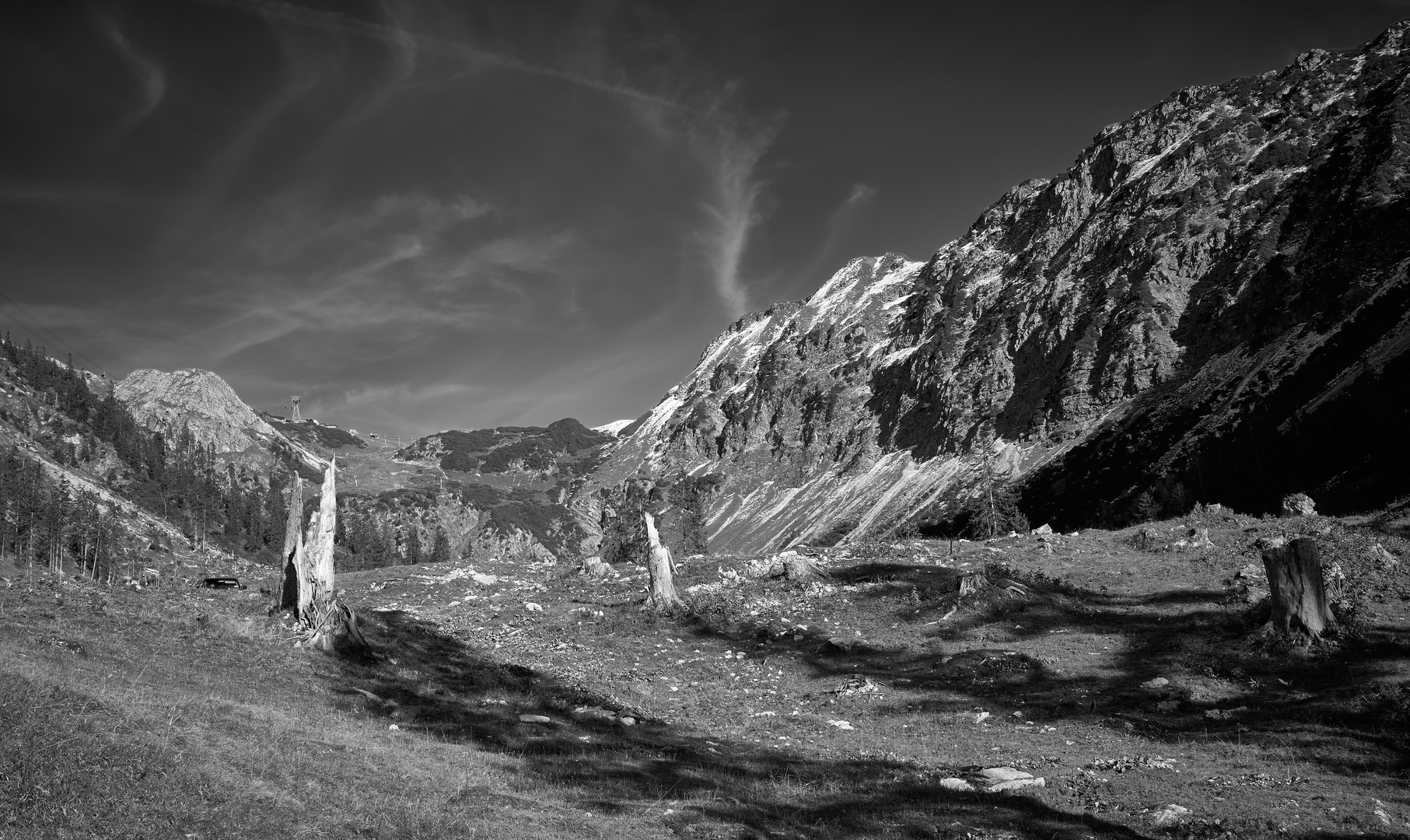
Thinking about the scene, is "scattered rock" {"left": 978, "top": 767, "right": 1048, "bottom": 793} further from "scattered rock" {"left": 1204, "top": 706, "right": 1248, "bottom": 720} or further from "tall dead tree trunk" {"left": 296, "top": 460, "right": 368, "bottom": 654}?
"tall dead tree trunk" {"left": 296, "top": 460, "right": 368, "bottom": 654}

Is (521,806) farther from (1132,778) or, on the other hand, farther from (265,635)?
(265,635)

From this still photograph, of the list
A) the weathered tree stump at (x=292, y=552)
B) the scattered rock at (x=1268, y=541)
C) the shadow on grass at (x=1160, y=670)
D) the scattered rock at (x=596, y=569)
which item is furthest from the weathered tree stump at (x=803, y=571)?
the weathered tree stump at (x=292, y=552)

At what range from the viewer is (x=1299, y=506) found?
3981 centimetres

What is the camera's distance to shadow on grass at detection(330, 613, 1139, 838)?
36.5 feet

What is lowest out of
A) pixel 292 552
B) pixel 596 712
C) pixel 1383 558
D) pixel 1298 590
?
pixel 596 712

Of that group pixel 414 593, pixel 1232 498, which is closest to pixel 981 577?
pixel 414 593

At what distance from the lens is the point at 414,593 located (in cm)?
4250

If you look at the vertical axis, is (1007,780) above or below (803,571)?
below

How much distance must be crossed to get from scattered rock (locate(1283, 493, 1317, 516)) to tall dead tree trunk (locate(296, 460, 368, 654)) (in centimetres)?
4317

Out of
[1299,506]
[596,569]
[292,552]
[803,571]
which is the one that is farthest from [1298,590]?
[596,569]

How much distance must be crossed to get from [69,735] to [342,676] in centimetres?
1046

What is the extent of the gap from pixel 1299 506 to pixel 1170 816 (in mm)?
37919

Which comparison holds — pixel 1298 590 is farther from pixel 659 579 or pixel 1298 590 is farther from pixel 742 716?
pixel 659 579

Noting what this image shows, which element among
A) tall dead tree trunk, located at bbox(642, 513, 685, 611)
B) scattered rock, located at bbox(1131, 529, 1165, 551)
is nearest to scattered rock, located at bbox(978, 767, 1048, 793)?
tall dead tree trunk, located at bbox(642, 513, 685, 611)
